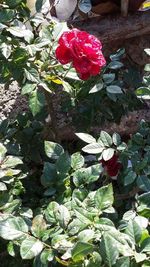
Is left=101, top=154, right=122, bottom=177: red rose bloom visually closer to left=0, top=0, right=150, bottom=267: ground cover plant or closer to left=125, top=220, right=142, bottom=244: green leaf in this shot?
left=0, top=0, right=150, bottom=267: ground cover plant

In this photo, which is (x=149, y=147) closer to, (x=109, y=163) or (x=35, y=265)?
(x=109, y=163)

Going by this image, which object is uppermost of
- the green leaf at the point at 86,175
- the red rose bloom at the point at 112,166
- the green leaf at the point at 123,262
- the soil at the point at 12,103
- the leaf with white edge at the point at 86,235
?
the green leaf at the point at 123,262

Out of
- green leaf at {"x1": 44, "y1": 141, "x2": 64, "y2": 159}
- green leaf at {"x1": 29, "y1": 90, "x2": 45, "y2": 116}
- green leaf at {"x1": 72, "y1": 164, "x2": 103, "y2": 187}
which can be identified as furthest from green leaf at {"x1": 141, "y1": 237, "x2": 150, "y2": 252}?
green leaf at {"x1": 29, "y1": 90, "x2": 45, "y2": 116}

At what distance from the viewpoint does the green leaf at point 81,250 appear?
0.93 metres

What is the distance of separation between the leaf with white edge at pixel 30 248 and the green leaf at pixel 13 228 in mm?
23

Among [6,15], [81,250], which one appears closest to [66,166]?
[81,250]

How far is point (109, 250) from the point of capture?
0.92 meters

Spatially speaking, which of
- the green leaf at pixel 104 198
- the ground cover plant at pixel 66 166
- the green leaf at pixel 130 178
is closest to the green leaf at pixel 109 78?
the ground cover plant at pixel 66 166

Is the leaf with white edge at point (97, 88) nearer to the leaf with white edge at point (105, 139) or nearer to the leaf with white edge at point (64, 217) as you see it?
the leaf with white edge at point (105, 139)

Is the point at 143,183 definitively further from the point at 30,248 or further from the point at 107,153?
the point at 30,248

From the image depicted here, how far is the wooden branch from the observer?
2.25 m

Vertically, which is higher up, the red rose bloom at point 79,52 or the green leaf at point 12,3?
the green leaf at point 12,3

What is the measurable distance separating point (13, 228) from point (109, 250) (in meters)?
0.26

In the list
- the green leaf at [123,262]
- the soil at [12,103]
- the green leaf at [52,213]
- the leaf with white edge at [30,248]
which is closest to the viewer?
the green leaf at [123,262]
